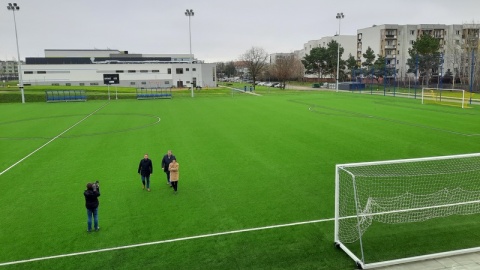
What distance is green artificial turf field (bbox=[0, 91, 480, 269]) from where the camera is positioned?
8.95 metres

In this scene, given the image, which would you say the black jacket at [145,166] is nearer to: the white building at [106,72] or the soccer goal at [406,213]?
the soccer goal at [406,213]

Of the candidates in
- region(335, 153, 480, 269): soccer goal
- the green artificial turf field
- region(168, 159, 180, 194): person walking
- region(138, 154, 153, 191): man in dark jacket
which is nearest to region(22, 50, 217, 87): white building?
the green artificial turf field

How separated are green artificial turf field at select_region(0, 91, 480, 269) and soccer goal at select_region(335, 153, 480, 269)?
0.34 feet

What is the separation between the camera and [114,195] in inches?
516

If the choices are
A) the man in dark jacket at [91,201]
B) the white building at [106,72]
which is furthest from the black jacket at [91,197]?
the white building at [106,72]

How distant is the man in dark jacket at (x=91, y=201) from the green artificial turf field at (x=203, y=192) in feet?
1.02

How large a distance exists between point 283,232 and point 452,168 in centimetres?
917

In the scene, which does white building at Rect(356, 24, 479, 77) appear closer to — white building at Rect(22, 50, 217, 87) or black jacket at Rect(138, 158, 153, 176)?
white building at Rect(22, 50, 217, 87)

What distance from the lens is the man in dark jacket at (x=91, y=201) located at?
9.84 meters

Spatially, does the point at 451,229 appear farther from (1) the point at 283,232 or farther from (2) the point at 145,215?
(2) the point at 145,215

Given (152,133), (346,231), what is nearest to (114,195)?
(346,231)

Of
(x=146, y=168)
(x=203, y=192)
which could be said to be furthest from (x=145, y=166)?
(x=203, y=192)

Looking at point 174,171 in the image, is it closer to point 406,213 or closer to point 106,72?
point 406,213

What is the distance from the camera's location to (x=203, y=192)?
13.2 metres
